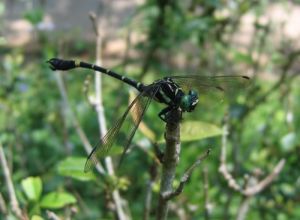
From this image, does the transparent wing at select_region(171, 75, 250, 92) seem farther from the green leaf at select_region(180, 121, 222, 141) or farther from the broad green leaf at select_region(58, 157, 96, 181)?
the broad green leaf at select_region(58, 157, 96, 181)

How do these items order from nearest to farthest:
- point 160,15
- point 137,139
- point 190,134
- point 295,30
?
point 190,134 → point 137,139 → point 160,15 → point 295,30

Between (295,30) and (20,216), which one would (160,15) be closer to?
(20,216)

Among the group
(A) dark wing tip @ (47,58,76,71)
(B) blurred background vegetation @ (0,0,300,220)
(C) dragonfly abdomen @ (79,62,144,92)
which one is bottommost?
(B) blurred background vegetation @ (0,0,300,220)

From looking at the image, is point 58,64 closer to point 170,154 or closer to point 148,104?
point 148,104

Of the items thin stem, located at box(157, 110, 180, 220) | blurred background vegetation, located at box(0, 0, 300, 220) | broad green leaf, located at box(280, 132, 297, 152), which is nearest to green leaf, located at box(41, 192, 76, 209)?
blurred background vegetation, located at box(0, 0, 300, 220)

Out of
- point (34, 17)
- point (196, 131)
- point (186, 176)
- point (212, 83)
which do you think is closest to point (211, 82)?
point (212, 83)

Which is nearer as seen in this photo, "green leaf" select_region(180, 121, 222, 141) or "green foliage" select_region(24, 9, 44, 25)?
"green leaf" select_region(180, 121, 222, 141)

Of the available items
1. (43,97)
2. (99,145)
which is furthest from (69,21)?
(99,145)

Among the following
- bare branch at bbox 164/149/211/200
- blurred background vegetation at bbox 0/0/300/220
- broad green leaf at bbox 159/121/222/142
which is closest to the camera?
bare branch at bbox 164/149/211/200
